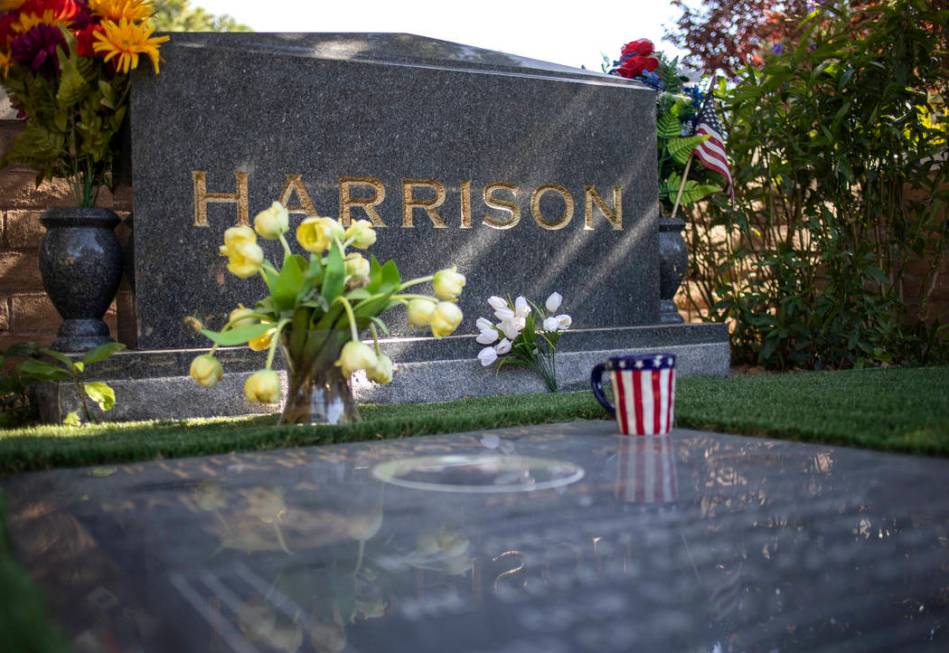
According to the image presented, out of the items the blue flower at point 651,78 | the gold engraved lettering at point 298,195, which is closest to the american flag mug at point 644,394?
the gold engraved lettering at point 298,195

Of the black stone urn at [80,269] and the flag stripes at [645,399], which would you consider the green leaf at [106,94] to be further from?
the flag stripes at [645,399]

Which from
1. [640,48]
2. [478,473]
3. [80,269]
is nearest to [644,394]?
[478,473]

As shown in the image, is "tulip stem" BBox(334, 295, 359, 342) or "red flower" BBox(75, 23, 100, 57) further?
"red flower" BBox(75, 23, 100, 57)

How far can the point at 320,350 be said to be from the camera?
180cm

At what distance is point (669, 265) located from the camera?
12.1 ft

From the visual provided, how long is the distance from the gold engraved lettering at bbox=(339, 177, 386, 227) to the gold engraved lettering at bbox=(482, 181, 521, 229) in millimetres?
415

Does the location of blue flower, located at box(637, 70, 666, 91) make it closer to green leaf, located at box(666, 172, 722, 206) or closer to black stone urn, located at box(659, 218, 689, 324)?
green leaf, located at box(666, 172, 722, 206)

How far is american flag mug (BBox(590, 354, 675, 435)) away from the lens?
62.3 inches

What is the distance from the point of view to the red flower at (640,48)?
153 inches

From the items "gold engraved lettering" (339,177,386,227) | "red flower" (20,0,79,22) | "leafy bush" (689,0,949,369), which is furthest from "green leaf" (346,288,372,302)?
"leafy bush" (689,0,949,369)

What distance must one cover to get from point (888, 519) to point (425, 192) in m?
2.45

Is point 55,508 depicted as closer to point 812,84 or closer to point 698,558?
point 698,558

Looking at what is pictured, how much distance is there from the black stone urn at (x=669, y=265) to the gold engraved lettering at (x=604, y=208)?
0.80 feet

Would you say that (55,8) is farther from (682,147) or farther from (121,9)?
(682,147)
